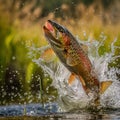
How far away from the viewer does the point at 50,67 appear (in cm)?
815

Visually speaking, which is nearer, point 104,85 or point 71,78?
point 71,78

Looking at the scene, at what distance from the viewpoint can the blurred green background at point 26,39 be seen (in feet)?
31.3

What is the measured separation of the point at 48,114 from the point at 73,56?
56 centimetres

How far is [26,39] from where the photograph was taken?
9.71 meters

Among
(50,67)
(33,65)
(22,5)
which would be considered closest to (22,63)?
(33,65)

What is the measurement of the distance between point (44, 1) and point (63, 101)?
3.44 m

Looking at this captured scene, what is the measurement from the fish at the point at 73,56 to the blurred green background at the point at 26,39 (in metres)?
1.56

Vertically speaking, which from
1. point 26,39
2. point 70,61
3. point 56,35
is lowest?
point 70,61

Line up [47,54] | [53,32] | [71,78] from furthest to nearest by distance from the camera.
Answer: [71,78], [47,54], [53,32]

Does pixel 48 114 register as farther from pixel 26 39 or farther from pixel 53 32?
pixel 26 39

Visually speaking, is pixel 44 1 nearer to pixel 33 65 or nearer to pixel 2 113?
pixel 33 65

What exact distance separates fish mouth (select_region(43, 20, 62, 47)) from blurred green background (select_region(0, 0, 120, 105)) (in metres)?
2.01

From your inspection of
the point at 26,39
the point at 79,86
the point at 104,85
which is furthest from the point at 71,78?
the point at 26,39

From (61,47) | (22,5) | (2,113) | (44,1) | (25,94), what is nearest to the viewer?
(61,47)
